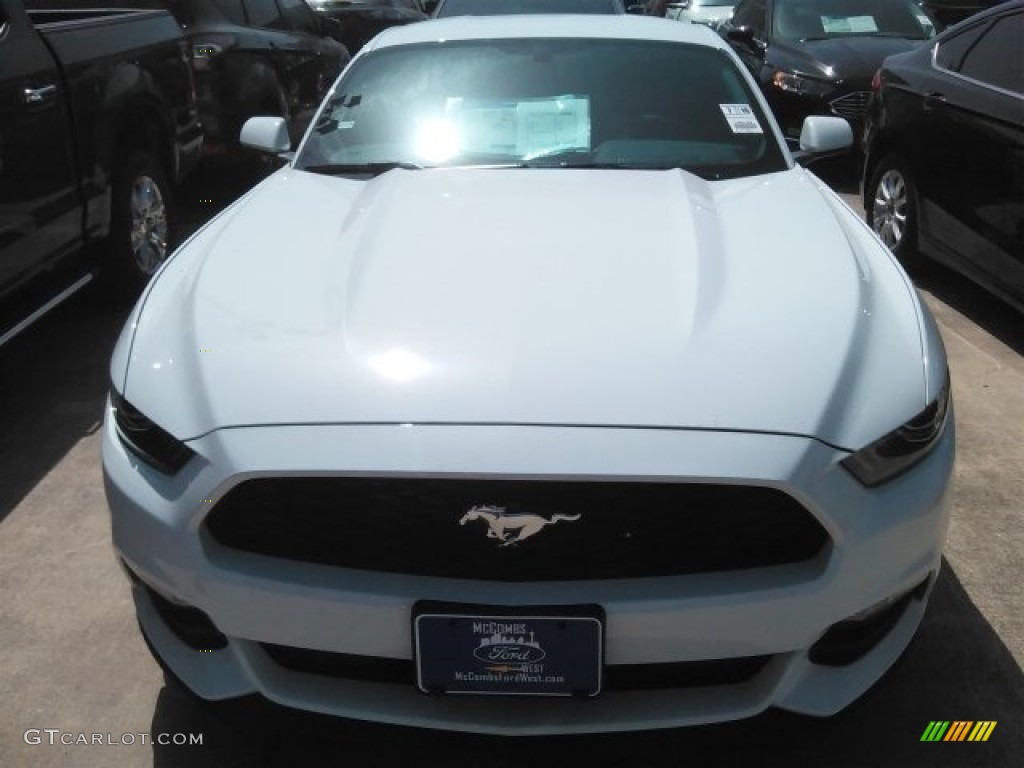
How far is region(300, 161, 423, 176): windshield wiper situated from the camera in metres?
3.51

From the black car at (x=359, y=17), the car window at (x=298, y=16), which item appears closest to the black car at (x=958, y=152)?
the car window at (x=298, y=16)

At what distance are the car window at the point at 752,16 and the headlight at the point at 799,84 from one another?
3.04 ft

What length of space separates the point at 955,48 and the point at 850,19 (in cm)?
353

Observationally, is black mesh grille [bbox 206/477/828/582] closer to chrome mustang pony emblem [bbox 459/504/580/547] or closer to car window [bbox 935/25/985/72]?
chrome mustang pony emblem [bbox 459/504/580/547]

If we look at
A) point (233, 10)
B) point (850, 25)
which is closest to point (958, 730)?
point (233, 10)

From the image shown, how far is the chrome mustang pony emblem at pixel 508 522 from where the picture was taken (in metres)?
2.09

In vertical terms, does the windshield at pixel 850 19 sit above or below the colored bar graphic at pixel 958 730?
below

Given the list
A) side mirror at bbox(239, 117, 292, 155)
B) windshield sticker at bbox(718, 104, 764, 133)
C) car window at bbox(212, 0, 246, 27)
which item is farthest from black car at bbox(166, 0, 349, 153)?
windshield sticker at bbox(718, 104, 764, 133)

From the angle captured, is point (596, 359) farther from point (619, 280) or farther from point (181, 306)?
point (181, 306)

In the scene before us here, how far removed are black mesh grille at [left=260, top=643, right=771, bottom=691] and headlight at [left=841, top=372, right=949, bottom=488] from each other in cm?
40

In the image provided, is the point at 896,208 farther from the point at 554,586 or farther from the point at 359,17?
the point at 359,17

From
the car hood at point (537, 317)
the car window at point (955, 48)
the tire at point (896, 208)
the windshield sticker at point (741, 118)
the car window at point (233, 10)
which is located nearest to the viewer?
the car hood at point (537, 317)

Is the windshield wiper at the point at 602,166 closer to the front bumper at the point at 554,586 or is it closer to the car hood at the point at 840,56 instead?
the front bumper at the point at 554,586

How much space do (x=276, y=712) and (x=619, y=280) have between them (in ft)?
3.81
